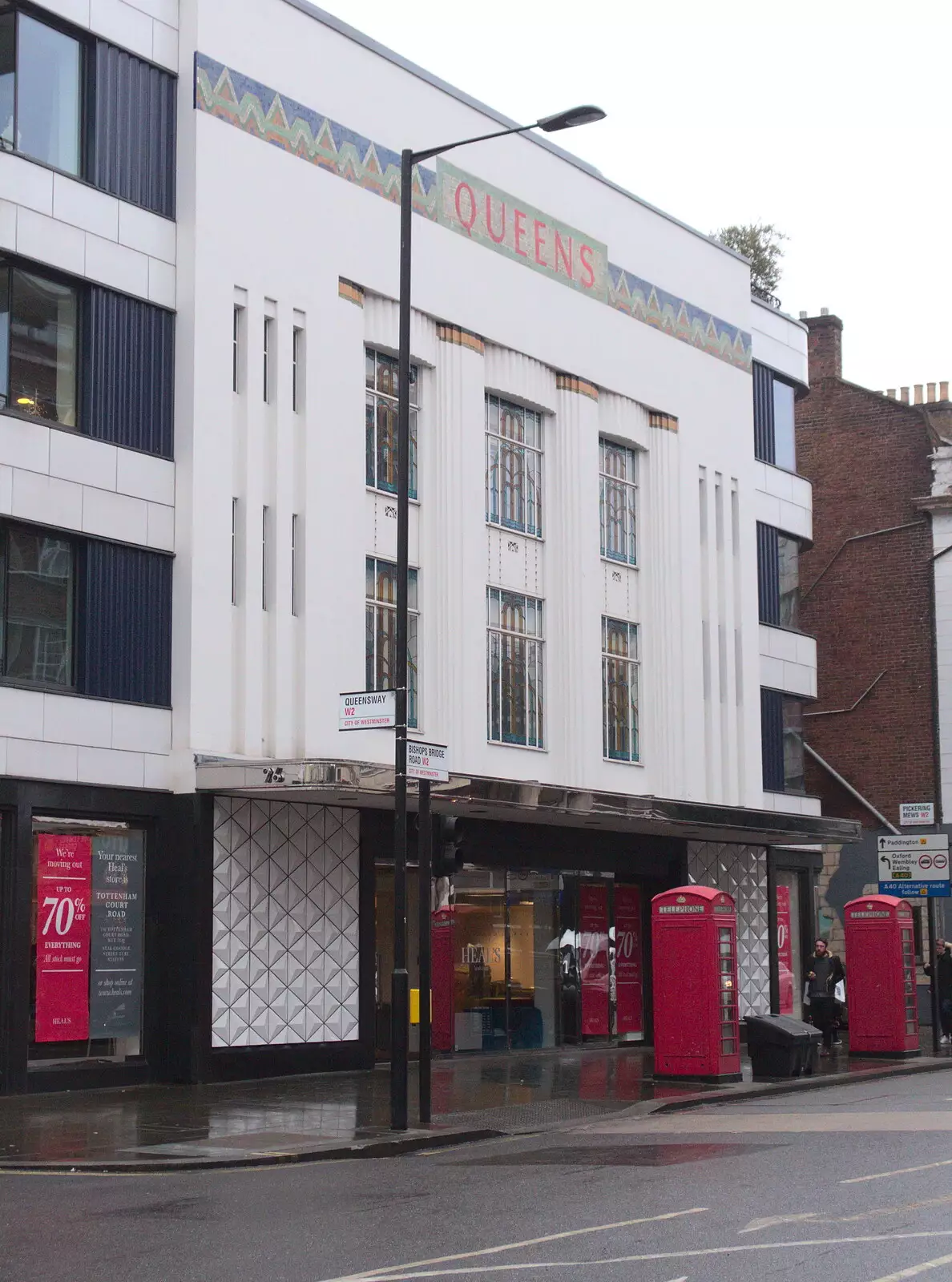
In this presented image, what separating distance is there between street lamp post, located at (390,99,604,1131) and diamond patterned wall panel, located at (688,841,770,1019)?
605 inches

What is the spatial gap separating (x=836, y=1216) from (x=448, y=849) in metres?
8.13

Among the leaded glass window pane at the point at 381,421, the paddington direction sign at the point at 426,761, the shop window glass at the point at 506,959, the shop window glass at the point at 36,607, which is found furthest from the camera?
the shop window glass at the point at 506,959

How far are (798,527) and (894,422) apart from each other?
745 centimetres

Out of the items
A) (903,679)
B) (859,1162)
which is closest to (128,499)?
(859,1162)

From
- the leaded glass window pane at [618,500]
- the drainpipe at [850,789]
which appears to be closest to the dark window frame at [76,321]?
the leaded glass window pane at [618,500]

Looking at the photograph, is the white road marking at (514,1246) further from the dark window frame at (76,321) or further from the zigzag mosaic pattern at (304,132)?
the zigzag mosaic pattern at (304,132)

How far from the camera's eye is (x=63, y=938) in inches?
815

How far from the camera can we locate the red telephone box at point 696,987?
21219 millimetres

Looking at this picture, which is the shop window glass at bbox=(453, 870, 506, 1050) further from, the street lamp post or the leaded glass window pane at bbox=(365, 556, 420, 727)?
the street lamp post

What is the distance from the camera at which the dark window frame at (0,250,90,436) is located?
20.8 meters

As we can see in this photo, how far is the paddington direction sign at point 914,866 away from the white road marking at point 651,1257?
62.0 ft

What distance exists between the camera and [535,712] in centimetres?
2814

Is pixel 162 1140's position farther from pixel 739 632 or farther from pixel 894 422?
pixel 894 422

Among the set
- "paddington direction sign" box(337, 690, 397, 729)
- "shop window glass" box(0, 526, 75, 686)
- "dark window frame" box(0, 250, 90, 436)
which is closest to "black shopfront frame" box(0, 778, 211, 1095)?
"shop window glass" box(0, 526, 75, 686)
